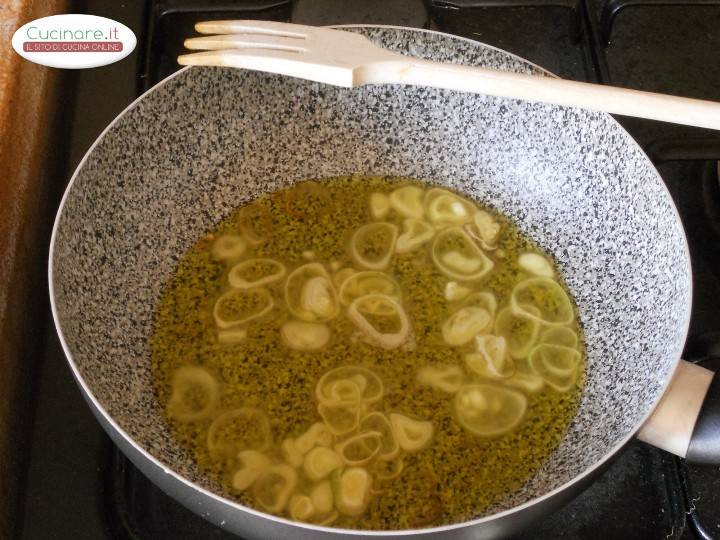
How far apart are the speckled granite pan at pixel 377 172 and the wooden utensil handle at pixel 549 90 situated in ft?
0.41

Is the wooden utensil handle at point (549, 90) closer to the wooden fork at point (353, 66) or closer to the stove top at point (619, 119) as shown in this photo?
the wooden fork at point (353, 66)

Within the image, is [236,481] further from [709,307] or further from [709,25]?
[709,25]

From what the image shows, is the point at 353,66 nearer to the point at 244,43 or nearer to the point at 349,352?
the point at 244,43

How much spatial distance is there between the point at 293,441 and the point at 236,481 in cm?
6

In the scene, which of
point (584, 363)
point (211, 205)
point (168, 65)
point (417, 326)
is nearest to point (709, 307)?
point (584, 363)

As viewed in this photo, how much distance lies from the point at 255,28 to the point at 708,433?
48 cm

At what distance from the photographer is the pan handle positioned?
0.55m

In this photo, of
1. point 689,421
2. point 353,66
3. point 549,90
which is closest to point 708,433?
point 689,421

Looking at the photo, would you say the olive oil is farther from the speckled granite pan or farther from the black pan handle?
the black pan handle

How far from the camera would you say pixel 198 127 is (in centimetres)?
81

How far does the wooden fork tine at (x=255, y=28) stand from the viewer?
69 centimetres

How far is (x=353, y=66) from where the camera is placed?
663 mm

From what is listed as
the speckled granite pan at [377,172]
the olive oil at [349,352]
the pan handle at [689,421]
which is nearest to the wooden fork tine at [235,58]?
the speckled granite pan at [377,172]

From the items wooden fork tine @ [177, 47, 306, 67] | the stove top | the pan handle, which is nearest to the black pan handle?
the pan handle
